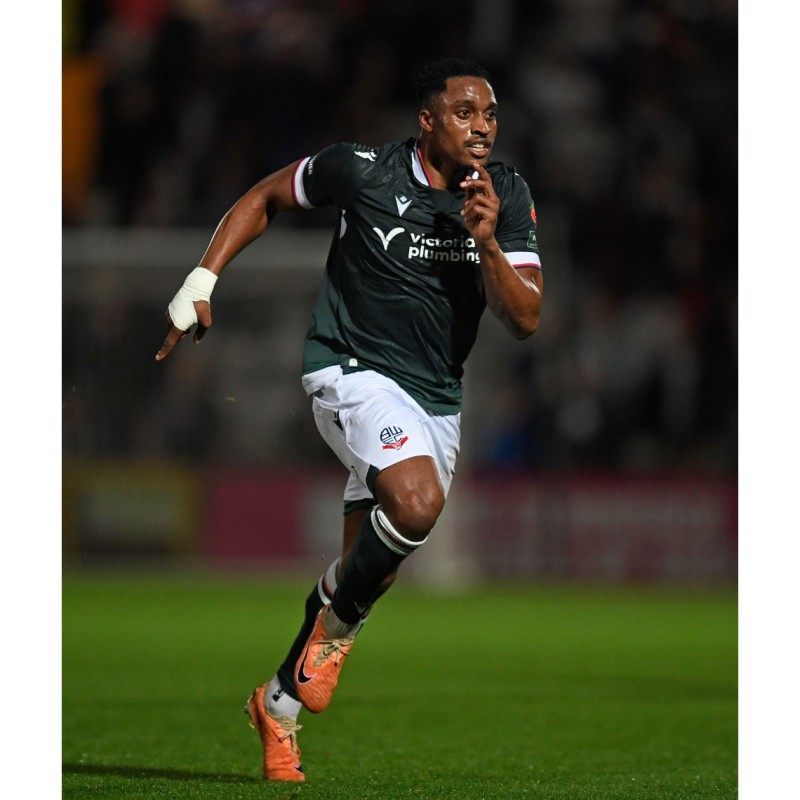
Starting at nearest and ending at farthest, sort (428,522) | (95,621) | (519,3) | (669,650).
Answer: (428,522) → (669,650) → (95,621) → (519,3)

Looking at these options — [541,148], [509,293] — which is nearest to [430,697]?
[509,293]

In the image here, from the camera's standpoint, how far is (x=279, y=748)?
5.28 meters

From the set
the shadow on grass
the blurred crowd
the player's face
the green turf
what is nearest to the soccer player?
the player's face

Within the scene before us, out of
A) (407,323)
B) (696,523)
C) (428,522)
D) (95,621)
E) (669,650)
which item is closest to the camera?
(428,522)

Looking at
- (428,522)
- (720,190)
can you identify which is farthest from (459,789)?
(720,190)

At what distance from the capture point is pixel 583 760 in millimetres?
5797

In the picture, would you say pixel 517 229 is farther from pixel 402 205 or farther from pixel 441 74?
pixel 441 74

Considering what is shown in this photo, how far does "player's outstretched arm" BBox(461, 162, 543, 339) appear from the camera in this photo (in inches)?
189

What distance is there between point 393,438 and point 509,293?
2.06ft

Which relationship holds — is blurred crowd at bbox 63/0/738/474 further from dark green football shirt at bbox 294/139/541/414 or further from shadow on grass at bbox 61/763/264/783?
dark green football shirt at bbox 294/139/541/414

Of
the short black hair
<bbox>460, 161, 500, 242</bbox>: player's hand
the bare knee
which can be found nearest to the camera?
<bbox>460, 161, 500, 242</bbox>: player's hand
